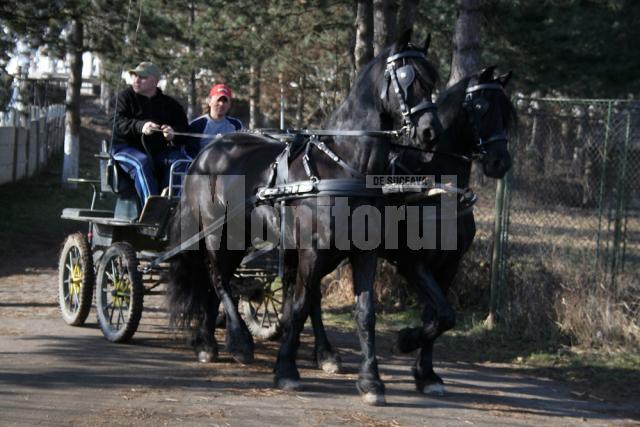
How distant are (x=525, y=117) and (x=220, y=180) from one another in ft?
12.3

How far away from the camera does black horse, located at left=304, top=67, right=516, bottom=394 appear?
757cm

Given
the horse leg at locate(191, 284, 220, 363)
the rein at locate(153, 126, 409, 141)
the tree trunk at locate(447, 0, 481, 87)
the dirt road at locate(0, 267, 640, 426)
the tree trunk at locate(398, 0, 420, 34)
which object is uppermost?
the tree trunk at locate(398, 0, 420, 34)

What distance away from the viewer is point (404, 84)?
674 cm

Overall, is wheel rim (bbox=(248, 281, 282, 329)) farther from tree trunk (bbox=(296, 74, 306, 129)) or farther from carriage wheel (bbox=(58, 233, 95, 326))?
tree trunk (bbox=(296, 74, 306, 129))

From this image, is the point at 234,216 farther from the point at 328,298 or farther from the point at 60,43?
the point at 60,43

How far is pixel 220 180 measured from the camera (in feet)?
27.6

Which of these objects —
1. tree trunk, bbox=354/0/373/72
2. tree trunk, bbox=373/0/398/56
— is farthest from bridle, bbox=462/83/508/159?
tree trunk, bbox=354/0/373/72

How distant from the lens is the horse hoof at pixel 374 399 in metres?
6.93

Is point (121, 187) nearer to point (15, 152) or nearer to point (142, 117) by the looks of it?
point (142, 117)

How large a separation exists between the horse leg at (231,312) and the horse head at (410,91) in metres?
2.27

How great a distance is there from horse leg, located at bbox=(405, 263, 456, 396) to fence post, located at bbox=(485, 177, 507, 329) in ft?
8.81

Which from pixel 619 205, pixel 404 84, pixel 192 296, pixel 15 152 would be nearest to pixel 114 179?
pixel 192 296

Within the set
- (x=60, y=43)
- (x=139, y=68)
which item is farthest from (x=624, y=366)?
(x=60, y=43)

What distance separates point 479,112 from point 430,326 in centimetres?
181
